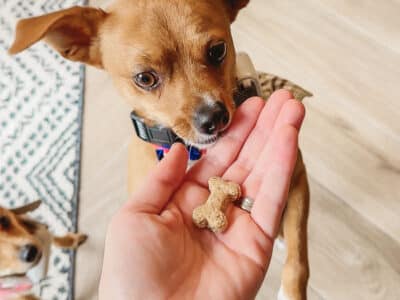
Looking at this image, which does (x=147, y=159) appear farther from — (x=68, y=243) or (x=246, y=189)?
(x=68, y=243)

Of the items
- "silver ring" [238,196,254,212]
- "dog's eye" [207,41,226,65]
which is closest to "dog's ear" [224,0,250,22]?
"dog's eye" [207,41,226,65]

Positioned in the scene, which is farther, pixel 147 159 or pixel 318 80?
pixel 318 80

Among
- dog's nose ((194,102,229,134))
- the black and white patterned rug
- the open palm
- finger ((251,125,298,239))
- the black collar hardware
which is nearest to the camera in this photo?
the open palm

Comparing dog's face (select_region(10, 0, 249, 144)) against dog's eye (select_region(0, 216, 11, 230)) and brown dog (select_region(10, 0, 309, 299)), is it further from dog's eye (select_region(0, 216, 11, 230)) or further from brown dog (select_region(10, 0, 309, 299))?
dog's eye (select_region(0, 216, 11, 230))

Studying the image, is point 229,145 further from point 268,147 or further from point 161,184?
point 161,184

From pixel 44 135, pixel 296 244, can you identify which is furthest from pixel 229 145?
pixel 44 135

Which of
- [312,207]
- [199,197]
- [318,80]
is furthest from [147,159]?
[318,80]
